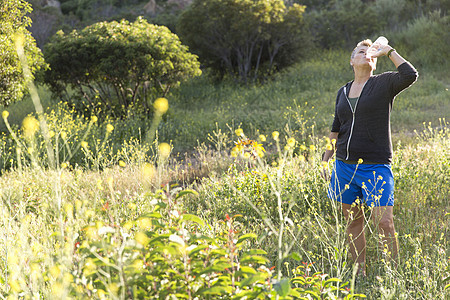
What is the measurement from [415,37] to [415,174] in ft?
49.3

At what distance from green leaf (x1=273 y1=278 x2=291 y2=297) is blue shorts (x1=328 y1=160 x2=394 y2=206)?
4.73 feet

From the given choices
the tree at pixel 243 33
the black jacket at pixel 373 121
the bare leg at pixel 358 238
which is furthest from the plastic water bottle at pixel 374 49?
the tree at pixel 243 33

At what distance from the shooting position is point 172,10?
3016cm

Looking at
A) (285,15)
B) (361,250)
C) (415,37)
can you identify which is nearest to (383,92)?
(361,250)

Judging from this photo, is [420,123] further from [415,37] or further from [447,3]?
[447,3]

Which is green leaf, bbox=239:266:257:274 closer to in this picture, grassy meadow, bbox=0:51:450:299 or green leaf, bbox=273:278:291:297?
grassy meadow, bbox=0:51:450:299

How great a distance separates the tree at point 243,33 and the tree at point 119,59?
4.06m

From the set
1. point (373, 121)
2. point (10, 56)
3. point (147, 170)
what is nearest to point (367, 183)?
point (373, 121)

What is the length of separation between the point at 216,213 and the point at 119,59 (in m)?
6.66

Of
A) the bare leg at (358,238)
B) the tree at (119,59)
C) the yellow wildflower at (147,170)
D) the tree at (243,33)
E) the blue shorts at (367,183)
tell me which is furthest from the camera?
the tree at (243,33)

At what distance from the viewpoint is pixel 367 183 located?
10.0 feet

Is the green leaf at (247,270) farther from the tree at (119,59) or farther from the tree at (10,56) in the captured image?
the tree at (119,59)

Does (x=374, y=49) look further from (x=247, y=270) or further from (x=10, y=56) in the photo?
(x=10, y=56)

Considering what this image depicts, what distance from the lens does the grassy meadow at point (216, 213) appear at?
1685mm
